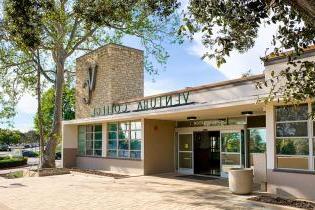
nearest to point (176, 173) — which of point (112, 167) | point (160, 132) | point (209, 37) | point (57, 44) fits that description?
point (160, 132)

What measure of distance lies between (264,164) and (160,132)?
801cm

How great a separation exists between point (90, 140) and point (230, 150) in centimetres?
1047

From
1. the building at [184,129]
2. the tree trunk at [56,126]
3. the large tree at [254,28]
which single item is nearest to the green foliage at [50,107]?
the building at [184,129]

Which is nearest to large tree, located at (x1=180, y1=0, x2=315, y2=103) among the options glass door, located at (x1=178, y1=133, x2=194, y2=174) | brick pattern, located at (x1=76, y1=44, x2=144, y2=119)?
glass door, located at (x1=178, y1=133, x2=194, y2=174)

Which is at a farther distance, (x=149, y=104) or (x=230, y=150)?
(x=149, y=104)

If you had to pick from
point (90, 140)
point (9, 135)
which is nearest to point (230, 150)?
point (90, 140)

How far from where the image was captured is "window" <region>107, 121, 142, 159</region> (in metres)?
21.3

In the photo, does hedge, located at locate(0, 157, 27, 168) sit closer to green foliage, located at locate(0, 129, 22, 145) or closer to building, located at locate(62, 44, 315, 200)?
green foliage, located at locate(0, 129, 22, 145)

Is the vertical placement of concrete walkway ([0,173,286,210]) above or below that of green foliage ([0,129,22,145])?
below

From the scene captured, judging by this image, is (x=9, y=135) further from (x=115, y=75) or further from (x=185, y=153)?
(x=185, y=153)

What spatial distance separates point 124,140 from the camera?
73.4 feet

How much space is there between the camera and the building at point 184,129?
13039 mm

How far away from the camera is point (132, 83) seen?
26.3 m

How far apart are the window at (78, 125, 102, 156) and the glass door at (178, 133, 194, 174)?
5.50m
